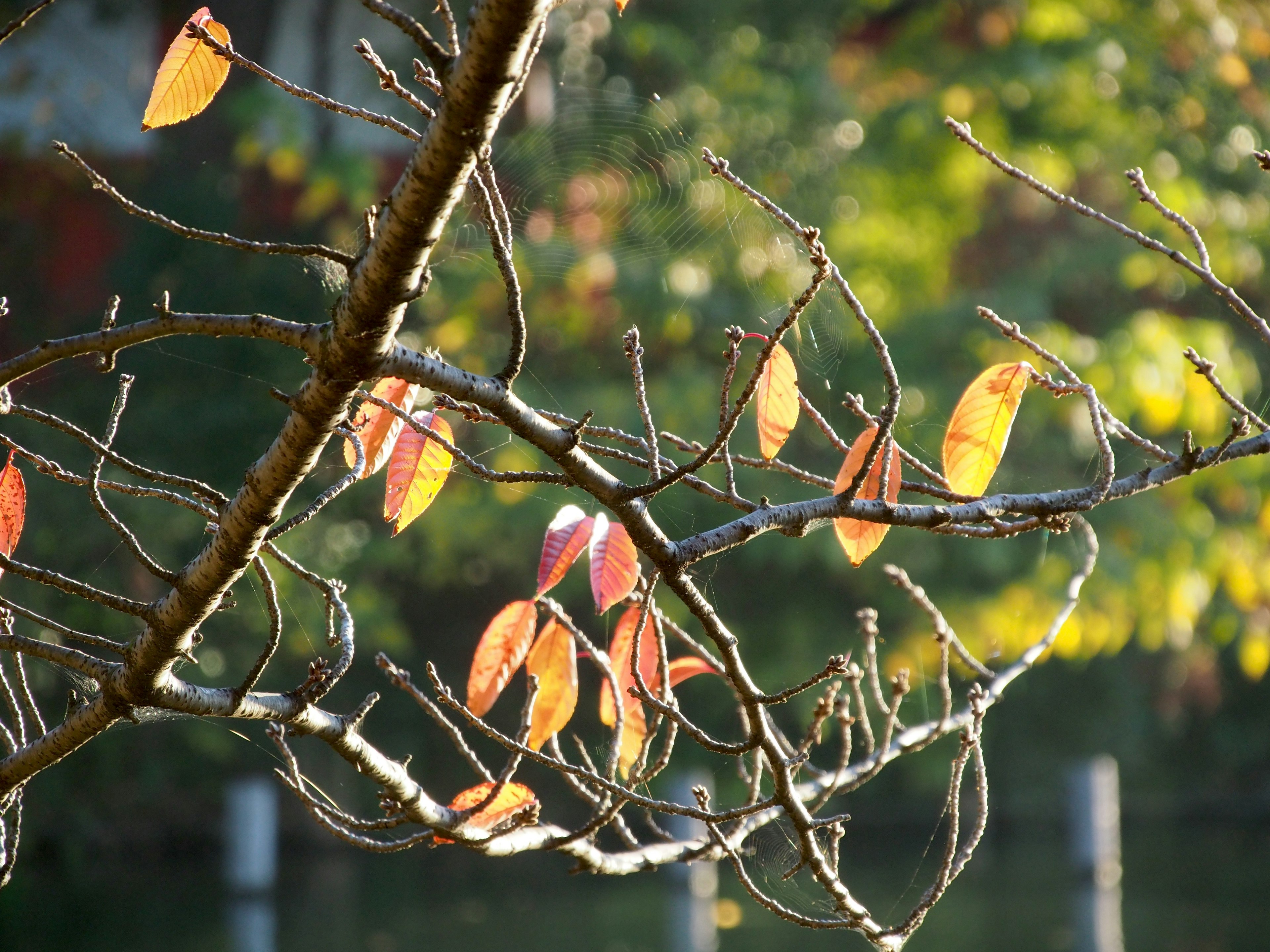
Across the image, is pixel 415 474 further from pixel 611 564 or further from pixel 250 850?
pixel 250 850

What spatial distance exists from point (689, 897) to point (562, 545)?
325 centimetres

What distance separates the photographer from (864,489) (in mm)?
785

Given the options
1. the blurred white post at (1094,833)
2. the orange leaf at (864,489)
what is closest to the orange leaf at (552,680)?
the orange leaf at (864,489)

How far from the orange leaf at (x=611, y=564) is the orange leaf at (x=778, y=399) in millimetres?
110

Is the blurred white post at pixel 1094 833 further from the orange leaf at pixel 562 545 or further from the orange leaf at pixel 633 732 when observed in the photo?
the orange leaf at pixel 562 545

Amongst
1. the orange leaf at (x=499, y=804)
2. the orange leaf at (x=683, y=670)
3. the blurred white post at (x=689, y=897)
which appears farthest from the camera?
the blurred white post at (x=689, y=897)

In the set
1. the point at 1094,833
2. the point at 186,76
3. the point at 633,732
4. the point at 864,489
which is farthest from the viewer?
the point at 1094,833

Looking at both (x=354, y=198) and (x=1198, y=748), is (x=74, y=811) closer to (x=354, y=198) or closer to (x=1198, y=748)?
(x=354, y=198)

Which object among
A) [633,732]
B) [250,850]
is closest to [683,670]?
[633,732]

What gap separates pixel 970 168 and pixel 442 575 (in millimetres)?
2868

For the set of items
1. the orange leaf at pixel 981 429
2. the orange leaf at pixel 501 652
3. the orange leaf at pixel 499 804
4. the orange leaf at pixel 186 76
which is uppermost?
the orange leaf at pixel 186 76

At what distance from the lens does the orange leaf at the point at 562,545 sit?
2.35 feet

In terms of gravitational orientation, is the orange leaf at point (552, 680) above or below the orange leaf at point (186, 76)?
below

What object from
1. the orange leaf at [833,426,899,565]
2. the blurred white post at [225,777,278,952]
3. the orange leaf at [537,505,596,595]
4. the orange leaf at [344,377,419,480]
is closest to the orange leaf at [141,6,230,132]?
the orange leaf at [344,377,419,480]
